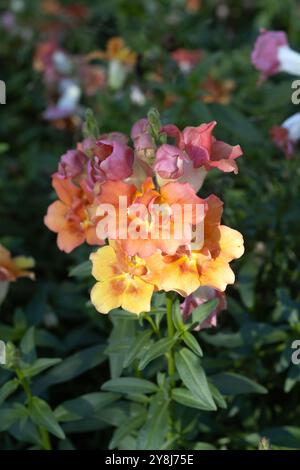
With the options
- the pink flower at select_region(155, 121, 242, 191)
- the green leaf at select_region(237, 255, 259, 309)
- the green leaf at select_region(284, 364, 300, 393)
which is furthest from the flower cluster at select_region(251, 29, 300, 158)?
the pink flower at select_region(155, 121, 242, 191)

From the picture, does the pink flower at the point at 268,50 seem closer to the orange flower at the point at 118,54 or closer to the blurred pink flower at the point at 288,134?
the blurred pink flower at the point at 288,134

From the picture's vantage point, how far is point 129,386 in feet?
5.68

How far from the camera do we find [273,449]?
5.93ft

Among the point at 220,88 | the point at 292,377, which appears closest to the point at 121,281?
the point at 292,377

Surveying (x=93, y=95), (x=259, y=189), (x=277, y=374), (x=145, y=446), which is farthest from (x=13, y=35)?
(x=145, y=446)

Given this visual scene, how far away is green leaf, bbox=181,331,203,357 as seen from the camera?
5.17 ft

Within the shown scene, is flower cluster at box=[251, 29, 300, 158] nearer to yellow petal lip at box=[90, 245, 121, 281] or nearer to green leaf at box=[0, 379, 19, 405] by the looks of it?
yellow petal lip at box=[90, 245, 121, 281]

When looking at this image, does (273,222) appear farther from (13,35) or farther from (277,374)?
(13,35)

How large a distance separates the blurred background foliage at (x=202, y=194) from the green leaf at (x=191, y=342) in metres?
0.25

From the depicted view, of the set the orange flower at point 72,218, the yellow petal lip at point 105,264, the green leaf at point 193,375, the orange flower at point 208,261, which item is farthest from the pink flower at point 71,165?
the green leaf at point 193,375

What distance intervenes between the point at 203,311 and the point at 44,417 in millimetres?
459

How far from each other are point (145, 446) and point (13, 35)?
9.11 feet

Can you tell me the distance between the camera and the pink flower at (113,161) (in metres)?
1.43

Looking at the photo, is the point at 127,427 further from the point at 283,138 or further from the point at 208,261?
the point at 283,138
